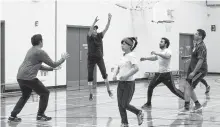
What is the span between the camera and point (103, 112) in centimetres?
1102

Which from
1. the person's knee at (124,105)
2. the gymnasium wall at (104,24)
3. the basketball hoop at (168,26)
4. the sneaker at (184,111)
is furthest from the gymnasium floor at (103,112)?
the basketball hoop at (168,26)

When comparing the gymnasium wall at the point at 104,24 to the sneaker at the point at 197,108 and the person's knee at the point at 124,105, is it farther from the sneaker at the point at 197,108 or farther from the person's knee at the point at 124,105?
the person's knee at the point at 124,105

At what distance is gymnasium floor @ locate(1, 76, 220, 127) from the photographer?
920 centimetres

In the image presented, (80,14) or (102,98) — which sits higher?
(80,14)

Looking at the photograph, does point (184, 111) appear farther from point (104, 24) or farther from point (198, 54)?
point (104, 24)

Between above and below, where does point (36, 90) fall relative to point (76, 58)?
below

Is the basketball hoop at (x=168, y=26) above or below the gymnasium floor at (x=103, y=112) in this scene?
above

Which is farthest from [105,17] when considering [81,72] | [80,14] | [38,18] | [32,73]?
[32,73]

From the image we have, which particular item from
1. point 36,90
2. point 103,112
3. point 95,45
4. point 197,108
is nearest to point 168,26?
point 95,45

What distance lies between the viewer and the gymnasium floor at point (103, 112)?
9203mm

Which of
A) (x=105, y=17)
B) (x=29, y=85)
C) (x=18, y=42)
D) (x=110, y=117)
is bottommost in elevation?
(x=110, y=117)

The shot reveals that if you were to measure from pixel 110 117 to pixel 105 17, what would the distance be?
1117 cm

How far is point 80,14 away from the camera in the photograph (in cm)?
1939

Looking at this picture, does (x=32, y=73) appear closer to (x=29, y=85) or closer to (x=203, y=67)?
(x=29, y=85)
